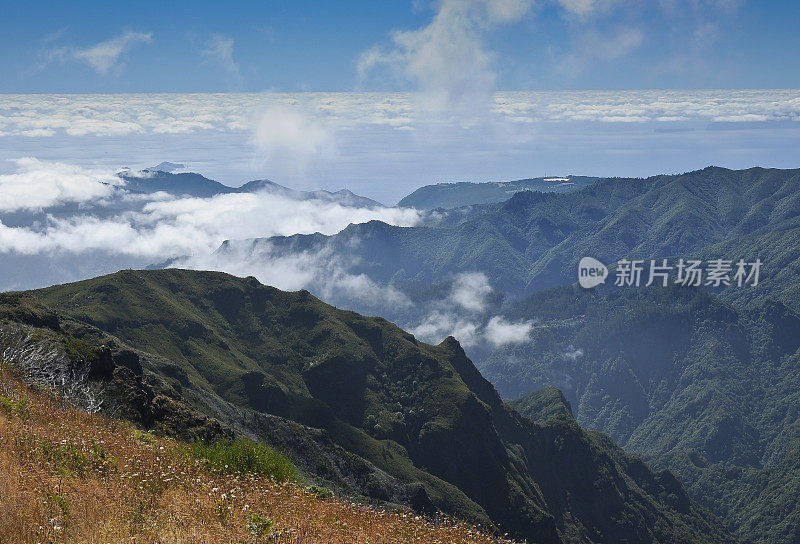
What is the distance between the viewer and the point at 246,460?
23656 millimetres

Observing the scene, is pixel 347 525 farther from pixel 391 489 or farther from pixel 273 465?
pixel 391 489

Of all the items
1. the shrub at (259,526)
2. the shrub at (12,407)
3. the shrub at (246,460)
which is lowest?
the shrub at (246,460)

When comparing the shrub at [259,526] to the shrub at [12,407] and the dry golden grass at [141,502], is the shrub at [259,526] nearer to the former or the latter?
the dry golden grass at [141,502]

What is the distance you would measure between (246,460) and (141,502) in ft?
23.9

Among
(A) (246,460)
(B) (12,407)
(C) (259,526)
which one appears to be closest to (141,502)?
(C) (259,526)

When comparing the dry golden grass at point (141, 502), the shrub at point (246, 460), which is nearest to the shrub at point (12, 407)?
the dry golden grass at point (141, 502)

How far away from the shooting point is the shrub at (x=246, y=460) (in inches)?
899

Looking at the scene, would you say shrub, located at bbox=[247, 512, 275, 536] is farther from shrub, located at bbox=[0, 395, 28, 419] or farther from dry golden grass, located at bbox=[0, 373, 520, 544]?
shrub, located at bbox=[0, 395, 28, 419]

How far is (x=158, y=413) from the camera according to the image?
182 ft

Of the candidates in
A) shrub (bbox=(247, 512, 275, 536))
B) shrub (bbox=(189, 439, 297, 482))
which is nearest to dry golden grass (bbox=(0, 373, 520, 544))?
shrub (bbox=(247, 512, 275, 536))

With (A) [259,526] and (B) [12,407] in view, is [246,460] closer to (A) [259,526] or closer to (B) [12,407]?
(A) [259,526]

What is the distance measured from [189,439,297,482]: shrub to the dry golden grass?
2.69ft

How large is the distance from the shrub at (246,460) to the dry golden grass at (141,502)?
0.82 metres

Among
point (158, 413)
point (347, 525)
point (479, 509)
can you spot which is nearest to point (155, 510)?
point (347, 525)
